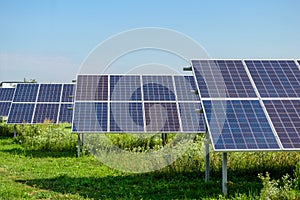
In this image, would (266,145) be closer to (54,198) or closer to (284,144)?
(284,144)

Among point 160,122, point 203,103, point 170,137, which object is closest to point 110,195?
point 203,103

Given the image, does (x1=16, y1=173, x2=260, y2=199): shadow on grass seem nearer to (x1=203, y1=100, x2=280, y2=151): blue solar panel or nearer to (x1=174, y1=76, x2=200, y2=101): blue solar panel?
(x1=203, y1=100, x2=280, y2=151): blue solar panel

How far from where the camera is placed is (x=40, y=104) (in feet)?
74.4

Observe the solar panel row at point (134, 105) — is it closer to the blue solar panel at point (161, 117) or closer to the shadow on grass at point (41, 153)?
the blue solar panel at point (161, 117)

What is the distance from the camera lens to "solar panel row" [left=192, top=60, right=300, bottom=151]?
9.20 meters

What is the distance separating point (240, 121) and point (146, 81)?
9686 millimetres

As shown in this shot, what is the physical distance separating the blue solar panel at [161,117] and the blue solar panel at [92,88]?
6.17 feet

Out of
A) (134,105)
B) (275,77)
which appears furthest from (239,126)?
(134,105)

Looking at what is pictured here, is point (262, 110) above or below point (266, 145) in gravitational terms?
above

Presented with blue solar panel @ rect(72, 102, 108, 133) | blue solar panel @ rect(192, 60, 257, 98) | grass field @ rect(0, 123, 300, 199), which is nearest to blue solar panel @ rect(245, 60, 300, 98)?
blue solar panel @ rect(192, 60, 257, 98)

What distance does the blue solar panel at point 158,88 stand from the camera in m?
17.9

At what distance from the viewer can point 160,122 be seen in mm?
16531

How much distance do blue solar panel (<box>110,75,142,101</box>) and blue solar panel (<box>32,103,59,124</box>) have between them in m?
4.83

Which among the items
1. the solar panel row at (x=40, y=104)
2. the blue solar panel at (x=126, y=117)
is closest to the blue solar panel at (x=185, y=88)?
the blue solar panel at (x=126, y=117)
